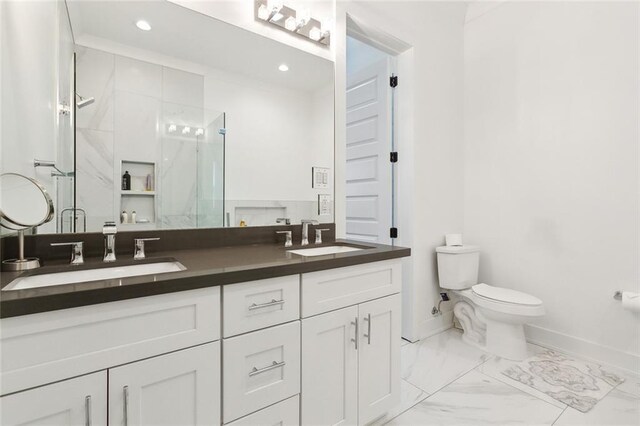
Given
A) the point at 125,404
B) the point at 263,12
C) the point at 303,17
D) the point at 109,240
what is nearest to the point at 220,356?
the point at 125,404

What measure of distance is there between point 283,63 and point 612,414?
2.56 m

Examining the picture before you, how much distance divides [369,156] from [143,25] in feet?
6.00

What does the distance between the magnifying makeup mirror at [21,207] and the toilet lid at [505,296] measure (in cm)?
248

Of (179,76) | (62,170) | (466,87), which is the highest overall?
(466,87)

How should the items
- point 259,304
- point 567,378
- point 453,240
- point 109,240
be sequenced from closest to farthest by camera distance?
point 259,304 < point 109,240 < point 567,378 < point 453,240

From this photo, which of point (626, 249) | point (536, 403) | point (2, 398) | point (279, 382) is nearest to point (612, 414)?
point (536, 403)

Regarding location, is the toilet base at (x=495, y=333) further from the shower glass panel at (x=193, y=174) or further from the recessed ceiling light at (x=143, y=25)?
the recessed ceiling light at (x=143, y=25)

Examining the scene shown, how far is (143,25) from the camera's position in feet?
4.59

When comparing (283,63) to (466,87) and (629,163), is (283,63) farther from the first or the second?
(629,163)

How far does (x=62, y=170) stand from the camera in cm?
123

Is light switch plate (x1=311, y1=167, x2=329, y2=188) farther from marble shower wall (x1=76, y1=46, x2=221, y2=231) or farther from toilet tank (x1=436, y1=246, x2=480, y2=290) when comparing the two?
toilet tank (x1=436, y1=246, x2=480, y2=290)

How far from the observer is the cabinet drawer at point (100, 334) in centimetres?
70

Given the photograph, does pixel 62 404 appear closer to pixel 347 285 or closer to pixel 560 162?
pixel 347 285

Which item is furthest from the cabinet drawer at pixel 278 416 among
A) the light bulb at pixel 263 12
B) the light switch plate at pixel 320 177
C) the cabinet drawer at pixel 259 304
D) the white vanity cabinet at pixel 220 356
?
the light bulb at pixel 263 12
